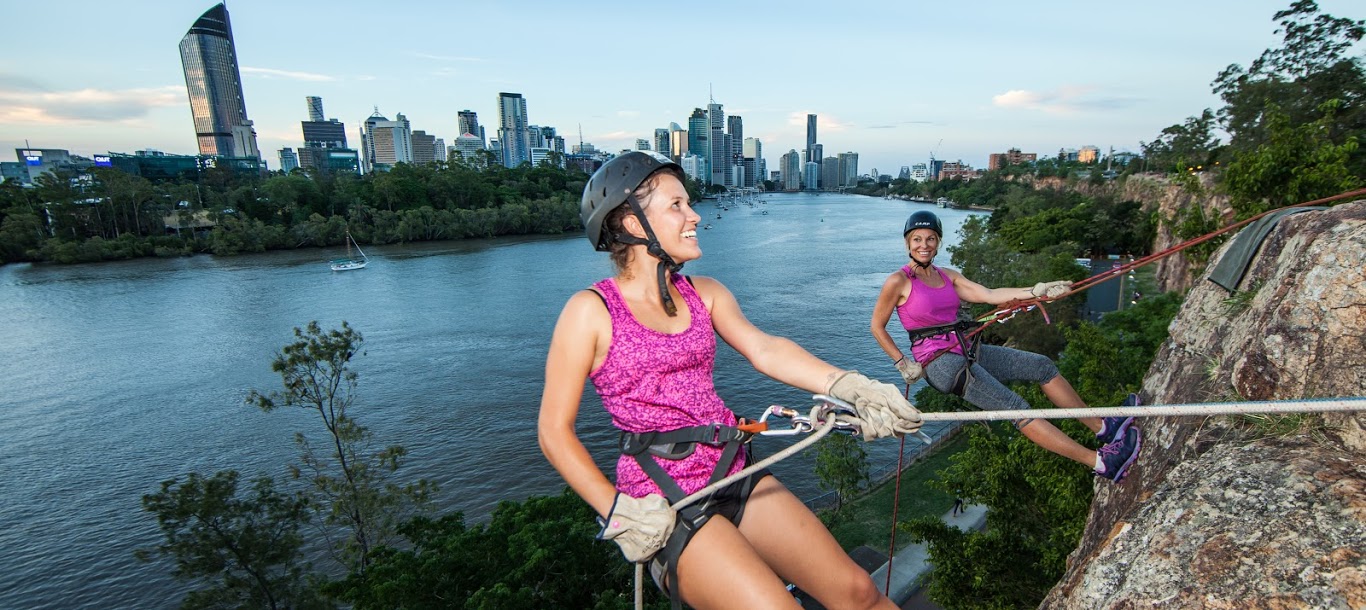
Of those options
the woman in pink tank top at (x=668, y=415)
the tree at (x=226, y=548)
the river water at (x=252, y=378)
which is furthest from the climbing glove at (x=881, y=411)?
the river water at (x=252, y=378)

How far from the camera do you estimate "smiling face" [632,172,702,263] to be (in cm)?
287

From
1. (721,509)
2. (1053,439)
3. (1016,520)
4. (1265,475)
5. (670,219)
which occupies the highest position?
(670,219)

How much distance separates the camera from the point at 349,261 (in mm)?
69688

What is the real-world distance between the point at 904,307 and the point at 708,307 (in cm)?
329

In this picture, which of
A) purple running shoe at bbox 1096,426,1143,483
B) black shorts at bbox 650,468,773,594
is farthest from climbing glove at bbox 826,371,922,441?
purple running shoe at bbox 1096,426,1143,483

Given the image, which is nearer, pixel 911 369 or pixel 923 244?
pixel 911 369

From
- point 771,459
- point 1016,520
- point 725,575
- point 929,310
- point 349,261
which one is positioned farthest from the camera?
point 349,261

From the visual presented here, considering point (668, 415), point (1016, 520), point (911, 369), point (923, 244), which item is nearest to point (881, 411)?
point (668, 415)

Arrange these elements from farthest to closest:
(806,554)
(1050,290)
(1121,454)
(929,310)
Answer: (929,310)
(1050,290)
(1121,454)
(806,554)

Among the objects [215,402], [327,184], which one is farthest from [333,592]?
[327,184]

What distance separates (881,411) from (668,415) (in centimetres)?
88

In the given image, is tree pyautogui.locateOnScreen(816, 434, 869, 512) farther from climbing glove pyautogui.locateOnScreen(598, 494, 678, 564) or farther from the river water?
climbing glove pyautogui.locateOnScreen(598, 494, 678, 564)

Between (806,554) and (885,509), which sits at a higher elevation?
(806,554)

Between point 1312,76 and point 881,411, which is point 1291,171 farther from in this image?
point 1312,76
